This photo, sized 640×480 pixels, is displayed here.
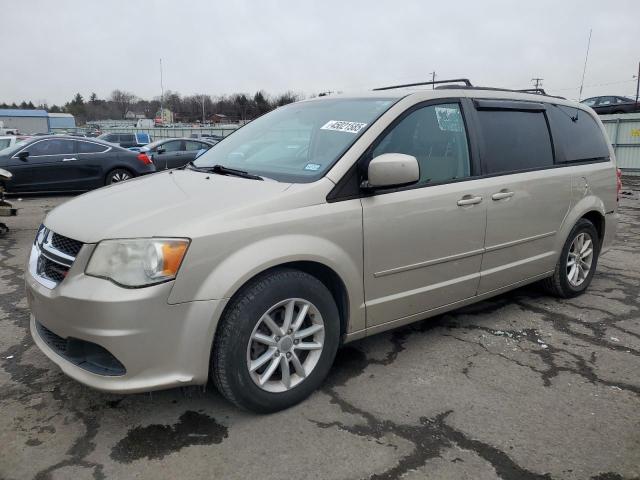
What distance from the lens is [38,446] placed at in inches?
98.3

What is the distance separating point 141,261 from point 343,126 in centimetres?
153

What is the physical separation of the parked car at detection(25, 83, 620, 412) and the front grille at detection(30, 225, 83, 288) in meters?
0.01

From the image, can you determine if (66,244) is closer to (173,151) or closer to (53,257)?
(53,257)

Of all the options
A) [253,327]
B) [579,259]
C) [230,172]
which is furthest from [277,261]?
[579,259]

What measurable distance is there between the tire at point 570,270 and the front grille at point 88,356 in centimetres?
360

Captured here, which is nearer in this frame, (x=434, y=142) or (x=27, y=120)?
(x=434, y=142)

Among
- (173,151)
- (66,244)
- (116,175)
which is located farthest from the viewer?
(173,151)

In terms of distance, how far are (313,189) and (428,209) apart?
2.73 ft

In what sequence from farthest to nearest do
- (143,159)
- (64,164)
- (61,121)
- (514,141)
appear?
1. (61,121)
2. (143,159)
3. (64,164)
4. (514,141)

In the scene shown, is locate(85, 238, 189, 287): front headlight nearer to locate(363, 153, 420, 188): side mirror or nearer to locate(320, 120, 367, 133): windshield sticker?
locate(363, 153, 420, 188): side mirror

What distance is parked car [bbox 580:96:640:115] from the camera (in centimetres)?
2273

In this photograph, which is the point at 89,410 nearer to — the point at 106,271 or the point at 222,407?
the point at 222,407

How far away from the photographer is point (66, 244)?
2.65 meters

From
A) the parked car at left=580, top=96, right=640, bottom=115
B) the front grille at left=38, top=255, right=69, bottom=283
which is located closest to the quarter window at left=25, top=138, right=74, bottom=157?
the front grille at left=38, top=255, right=69, bottom=283
